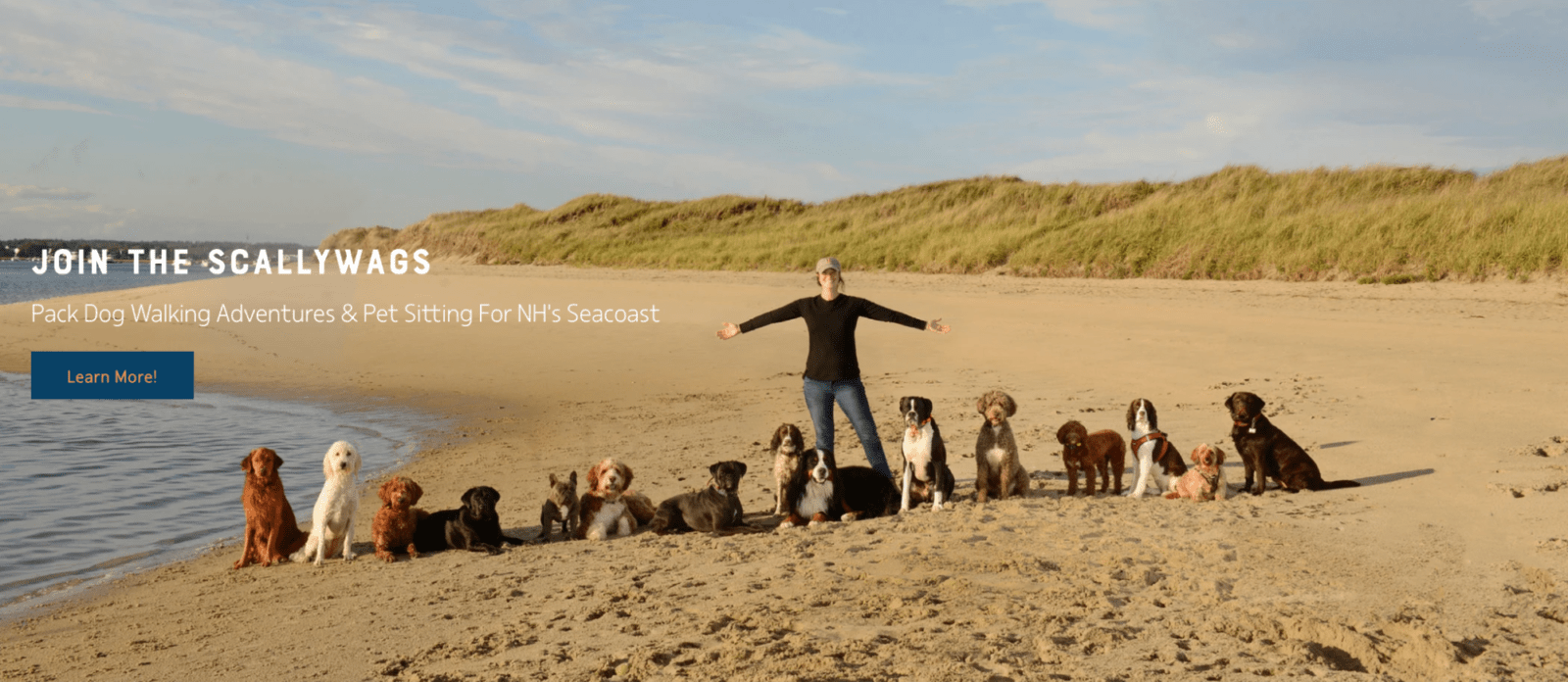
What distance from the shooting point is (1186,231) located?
24516 millimetres

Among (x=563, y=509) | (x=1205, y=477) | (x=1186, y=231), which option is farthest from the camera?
(x=1186, y=231)

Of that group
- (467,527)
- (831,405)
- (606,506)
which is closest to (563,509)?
(606,506)

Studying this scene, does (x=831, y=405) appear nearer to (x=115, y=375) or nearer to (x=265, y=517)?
(x=265, y=517)

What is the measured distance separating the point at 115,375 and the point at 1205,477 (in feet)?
50.7

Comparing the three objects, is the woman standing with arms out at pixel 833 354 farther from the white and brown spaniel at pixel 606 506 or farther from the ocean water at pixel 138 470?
the ocean water at pixel 138 470

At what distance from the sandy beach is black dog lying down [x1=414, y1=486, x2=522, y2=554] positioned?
0.16 m

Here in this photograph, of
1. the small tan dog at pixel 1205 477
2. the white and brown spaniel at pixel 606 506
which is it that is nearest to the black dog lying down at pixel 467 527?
the white and brown spaniel at pixel 606 506

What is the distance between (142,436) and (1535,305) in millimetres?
18973

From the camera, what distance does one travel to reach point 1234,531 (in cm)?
→ 624

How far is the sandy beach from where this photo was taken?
14.5ft

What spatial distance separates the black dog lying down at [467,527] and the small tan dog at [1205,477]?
4.51 meters

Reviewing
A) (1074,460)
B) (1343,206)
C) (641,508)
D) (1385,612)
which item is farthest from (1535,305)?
(641,508)

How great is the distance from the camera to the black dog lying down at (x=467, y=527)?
21.1 feet

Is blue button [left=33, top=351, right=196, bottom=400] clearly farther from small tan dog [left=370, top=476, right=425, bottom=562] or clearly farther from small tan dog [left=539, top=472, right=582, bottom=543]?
small tan dog [left=539, top=472, right=582, bottom=543]
